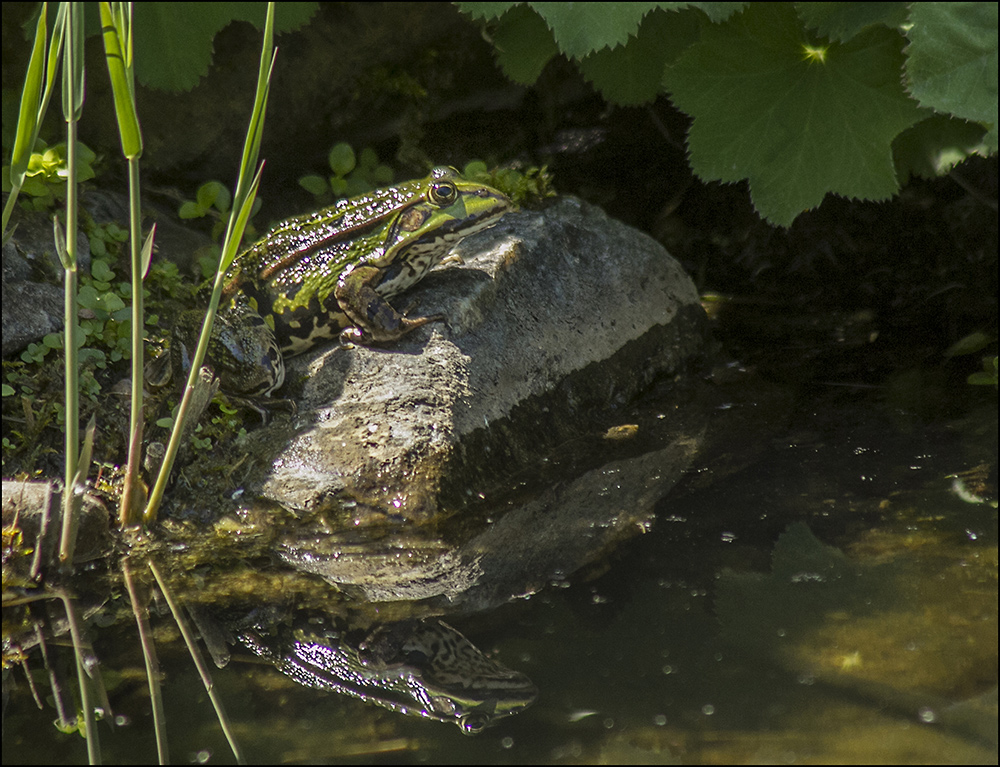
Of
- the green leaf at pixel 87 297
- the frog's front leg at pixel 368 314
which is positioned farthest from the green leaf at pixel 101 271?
the frog's front leg at pixel 368 314

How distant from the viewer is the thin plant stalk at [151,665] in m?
2.00

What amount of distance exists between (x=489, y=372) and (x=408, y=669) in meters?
1.43

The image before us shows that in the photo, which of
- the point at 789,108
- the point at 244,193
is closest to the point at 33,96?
the point at 244,193

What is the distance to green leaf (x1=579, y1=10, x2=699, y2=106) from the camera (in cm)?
425

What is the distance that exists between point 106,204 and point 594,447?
2.63 m

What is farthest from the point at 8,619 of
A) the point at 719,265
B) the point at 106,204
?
the point at 719,265

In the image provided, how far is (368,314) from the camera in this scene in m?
3.46

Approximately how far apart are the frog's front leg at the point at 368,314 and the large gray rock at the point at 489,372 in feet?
0.18

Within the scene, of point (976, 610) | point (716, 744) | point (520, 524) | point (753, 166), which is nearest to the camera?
point (716, 744)

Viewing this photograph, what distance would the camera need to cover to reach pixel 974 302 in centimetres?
455

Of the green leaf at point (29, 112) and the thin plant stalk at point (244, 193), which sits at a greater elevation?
the green leaf at point (29, 112)

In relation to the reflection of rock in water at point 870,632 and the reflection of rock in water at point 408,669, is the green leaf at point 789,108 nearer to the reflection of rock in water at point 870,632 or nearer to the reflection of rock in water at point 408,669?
the reflection of rock in water at point 870,632

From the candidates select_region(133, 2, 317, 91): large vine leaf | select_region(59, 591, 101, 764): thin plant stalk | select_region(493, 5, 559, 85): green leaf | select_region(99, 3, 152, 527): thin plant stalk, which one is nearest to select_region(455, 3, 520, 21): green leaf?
select_region(493, 5, 559, 85): green leaf

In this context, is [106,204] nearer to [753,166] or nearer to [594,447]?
[594,447]
